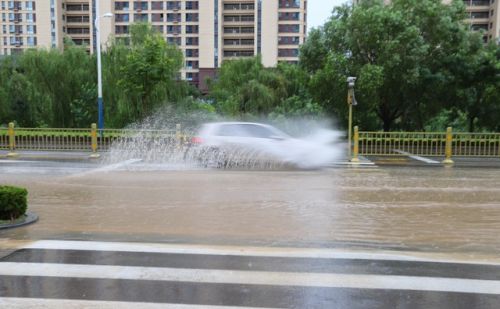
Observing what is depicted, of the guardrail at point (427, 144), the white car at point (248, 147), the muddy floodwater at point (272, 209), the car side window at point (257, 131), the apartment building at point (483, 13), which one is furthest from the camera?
the apartment building at point (483, 13)

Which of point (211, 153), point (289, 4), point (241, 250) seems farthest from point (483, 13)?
point (241, 250)

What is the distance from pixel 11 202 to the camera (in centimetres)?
749

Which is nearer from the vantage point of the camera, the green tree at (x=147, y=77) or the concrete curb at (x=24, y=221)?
the concrete curb at (x=24, y=221)

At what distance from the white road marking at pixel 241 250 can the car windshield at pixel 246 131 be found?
975cm

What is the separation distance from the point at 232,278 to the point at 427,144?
17.4m

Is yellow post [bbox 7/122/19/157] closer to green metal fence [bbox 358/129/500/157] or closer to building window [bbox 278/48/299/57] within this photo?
green metal fence [bbox 358/129/500/157]

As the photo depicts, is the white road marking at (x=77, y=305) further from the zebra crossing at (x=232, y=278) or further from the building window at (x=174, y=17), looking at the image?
the building window at (x=174, y=17)

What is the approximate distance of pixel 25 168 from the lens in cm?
1541

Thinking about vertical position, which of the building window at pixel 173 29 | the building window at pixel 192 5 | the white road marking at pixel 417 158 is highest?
the building window at pixel 192 5

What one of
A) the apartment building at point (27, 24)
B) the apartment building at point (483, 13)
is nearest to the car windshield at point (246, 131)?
the apartment building at point (483, 13)

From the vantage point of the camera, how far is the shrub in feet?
24.4

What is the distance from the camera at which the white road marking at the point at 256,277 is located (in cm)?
491

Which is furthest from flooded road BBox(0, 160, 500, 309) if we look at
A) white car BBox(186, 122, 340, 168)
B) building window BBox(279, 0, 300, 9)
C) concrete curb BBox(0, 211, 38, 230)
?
building window BBox(279, 0, 300, 9)

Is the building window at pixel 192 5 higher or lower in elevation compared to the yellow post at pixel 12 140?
higher
